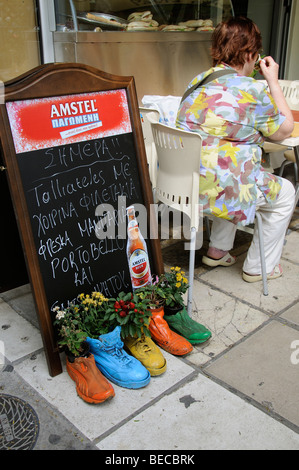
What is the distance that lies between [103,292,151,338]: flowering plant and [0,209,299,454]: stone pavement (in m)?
0.28

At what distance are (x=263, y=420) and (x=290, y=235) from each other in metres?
2.28

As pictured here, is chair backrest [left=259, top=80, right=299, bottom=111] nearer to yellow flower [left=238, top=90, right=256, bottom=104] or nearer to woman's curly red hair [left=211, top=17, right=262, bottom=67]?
woman's curly red hair [left=211, top=17, right=262, bottom=67]

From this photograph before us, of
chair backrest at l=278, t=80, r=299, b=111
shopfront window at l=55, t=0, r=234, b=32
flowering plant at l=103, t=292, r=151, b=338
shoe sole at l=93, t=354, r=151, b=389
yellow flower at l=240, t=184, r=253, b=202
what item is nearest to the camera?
shoe sole at l=93, t=354, r=151, b=389

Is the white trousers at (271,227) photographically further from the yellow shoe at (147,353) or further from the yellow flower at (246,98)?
the yellow shoe at (147,353)

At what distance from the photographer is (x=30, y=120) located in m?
2.13

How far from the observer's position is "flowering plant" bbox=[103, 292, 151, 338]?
2.32 metres

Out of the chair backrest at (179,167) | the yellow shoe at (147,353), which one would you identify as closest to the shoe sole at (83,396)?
the yellow shoe at (147,353)

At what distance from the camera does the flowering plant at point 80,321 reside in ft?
7.15

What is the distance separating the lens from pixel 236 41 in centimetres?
266

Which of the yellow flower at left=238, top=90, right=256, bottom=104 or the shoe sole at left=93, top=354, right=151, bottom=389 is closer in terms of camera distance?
the shoe sole at left=93, top=354, right=151, bottom=389

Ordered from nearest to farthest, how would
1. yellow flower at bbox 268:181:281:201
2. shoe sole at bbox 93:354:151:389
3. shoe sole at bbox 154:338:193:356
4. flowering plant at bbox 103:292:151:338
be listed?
shoe sole at bbox 93:354:151:389 < flowering plant at bbox 103:292:151:338 < shoe sole at bbox 154:338:193:356 < yellow flower at bbox 268:181:281:201

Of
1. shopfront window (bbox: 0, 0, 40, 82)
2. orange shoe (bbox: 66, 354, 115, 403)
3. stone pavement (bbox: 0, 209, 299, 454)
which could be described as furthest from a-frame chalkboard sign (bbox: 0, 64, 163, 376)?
shopfront window (bbox: 0, 0, 40, 82)

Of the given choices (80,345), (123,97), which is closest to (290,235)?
(123,97)
